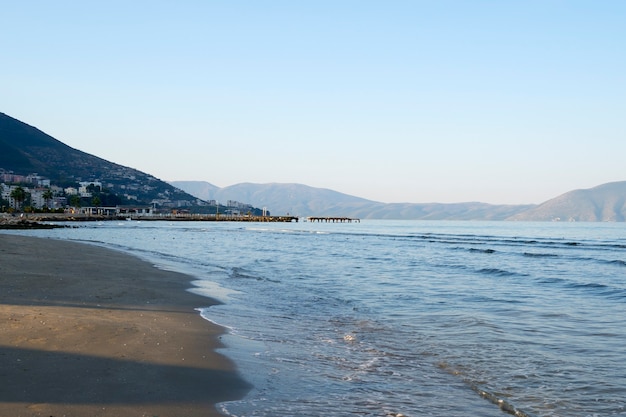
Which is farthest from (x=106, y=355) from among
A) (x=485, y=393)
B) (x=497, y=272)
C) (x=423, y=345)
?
(x=497, y=272)

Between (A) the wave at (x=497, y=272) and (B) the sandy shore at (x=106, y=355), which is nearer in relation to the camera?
(B) the sandy shore at (x=106, y=355)

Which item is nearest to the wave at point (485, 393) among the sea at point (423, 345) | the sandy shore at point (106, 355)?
the sea at point (423, 345)

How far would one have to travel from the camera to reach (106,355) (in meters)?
7.90

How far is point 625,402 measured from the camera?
7.09 meters

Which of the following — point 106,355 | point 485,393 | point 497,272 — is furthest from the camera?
point 497,272

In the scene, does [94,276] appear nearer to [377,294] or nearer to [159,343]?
[377,294]

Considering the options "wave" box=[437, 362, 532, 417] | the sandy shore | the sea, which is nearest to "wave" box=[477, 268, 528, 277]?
the sea

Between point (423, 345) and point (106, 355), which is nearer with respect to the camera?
point (106, 355)

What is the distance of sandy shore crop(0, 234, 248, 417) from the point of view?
5906mm

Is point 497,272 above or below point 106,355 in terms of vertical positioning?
below

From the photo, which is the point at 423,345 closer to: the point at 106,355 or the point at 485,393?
the point at 485,393

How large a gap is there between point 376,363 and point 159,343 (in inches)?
139

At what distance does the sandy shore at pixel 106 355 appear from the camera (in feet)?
19.4

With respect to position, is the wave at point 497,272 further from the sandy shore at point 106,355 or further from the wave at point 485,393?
the wave at point 485,393
